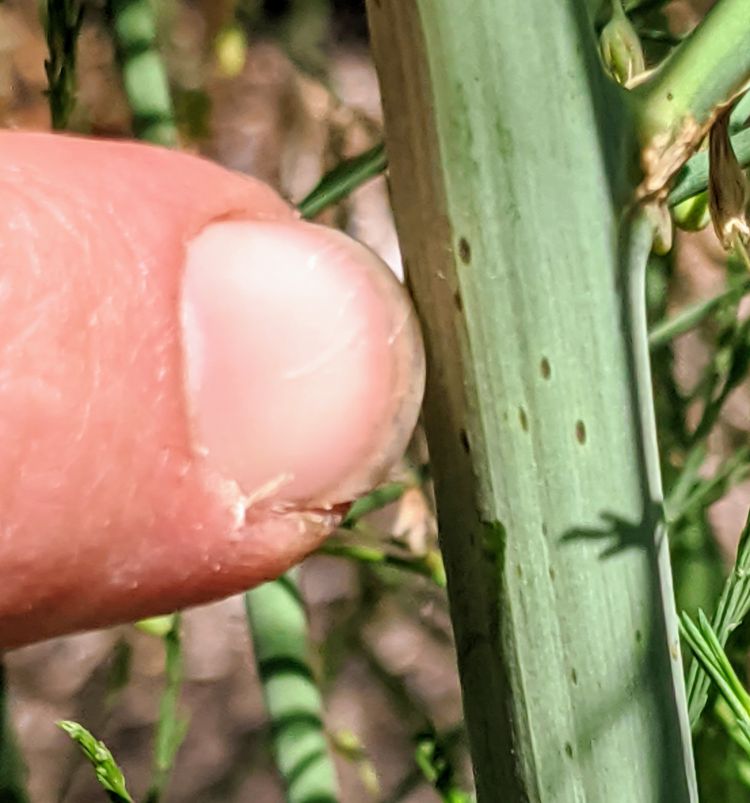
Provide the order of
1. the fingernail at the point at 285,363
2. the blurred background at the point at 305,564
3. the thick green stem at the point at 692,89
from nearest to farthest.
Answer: the thick green stem at the point at 692,89
the fingernail at the point at 285,363
the blurred background at the point at 305,564

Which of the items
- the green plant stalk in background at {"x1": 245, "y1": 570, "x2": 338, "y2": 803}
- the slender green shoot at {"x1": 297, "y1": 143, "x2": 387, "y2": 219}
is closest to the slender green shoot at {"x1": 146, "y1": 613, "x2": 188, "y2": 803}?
the green plant stalk in background at {"x1": 245, "y1": 570, "x2": 338, "y2": 803}

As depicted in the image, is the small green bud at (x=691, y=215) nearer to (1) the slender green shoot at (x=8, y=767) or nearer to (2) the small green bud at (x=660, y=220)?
(2) the small green bud at (x=660, y=220)

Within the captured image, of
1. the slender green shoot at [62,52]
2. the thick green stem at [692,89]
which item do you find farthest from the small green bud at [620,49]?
the slender green shoot at [62,52]

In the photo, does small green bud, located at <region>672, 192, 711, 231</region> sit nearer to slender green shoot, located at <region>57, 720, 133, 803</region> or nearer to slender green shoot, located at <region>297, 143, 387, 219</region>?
slender green shoot, located at <region>297, 143, 387, 219</region>

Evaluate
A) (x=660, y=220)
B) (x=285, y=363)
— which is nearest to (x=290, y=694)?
(x=285, y=363)

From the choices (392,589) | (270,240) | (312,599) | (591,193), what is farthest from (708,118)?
(312,599)

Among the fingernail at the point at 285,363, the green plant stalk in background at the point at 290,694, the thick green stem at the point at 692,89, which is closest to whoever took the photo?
the thick green stem at the point at 692,89
